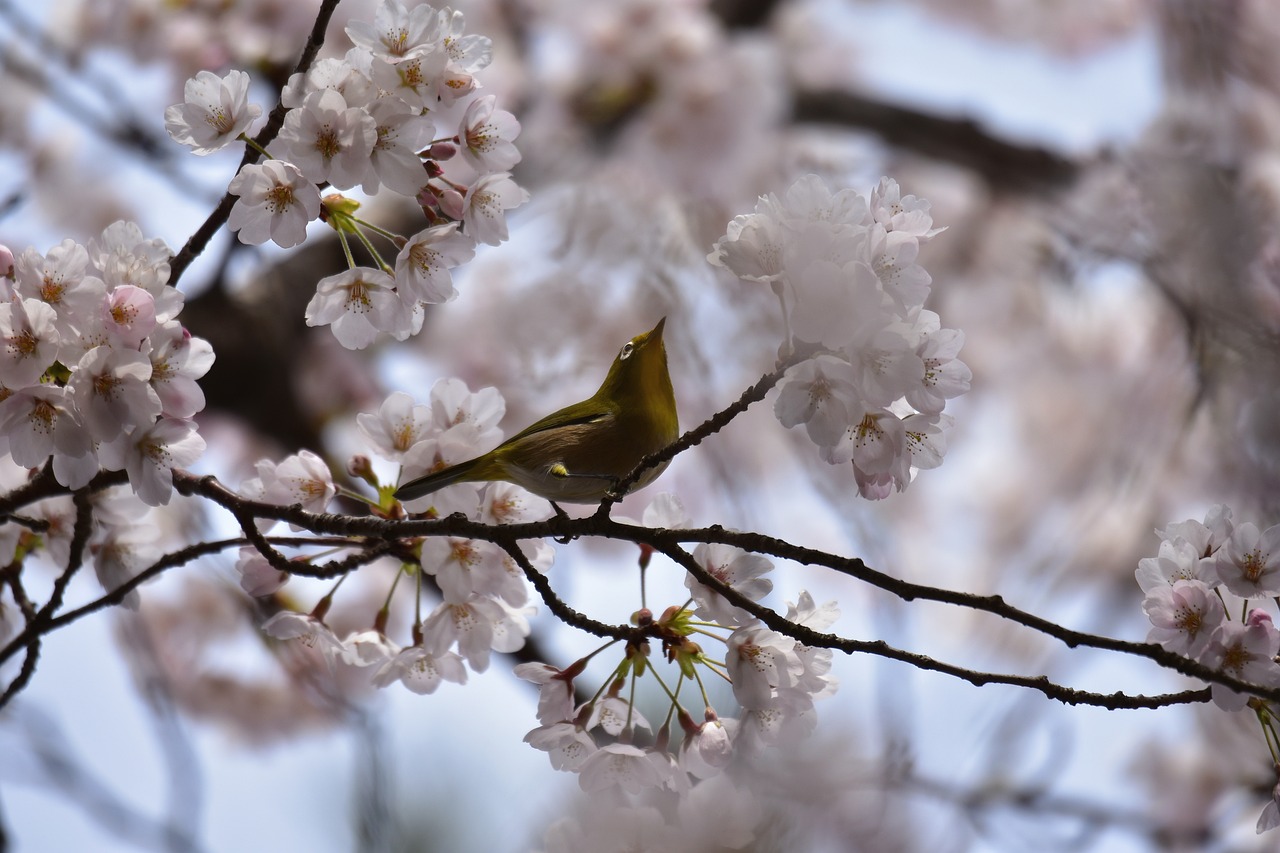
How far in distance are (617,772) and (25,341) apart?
607 mm

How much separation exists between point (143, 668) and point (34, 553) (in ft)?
2.11

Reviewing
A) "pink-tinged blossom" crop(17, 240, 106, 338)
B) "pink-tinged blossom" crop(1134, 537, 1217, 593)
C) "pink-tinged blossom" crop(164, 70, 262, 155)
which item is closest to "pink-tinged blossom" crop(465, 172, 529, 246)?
"pink-tinged blossom" crop(164, 70, 262, 155)

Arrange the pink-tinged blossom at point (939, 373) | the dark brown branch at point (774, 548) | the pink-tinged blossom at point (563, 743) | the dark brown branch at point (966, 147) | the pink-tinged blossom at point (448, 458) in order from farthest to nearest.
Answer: the dark brown branch at point (966, 147), the pink-tinged blossom at point (448, 458), the pink-tinged blossom at point (563, 743), the pink-tinged blossom at point (939, 373), the dark brown branch at point (774, 548)

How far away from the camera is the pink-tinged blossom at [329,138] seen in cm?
84

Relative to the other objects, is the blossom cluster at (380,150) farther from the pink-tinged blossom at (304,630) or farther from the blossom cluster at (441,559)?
the pink-tinged blossom at (304,630)

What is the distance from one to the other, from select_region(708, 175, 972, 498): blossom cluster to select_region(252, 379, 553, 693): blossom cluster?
0.33 metres

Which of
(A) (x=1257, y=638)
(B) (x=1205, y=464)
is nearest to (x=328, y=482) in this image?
(A) (x=1257, y=638)

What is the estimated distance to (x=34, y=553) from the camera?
109cm

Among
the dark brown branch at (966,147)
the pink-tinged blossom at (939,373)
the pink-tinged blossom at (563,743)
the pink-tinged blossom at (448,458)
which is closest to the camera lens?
the pink-tinged blossom at (939,373)

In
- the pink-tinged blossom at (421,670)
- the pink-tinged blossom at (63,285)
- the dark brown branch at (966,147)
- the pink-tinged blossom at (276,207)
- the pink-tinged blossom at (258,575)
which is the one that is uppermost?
the dark brown branch at (966,147)

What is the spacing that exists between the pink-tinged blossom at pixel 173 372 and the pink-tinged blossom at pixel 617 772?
453 millimetres

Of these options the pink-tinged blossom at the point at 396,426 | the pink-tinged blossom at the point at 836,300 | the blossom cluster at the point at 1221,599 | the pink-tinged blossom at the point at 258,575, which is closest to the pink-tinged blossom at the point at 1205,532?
the blossom cluster at the point at 1221,599

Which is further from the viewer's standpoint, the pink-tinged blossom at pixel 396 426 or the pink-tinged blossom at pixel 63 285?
the pink-tinged blossom at pixel 396 426

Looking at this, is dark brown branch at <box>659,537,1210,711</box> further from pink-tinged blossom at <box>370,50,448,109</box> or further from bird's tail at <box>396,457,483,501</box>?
pink-tinged blossom at <box>370,50,448,109</box>
